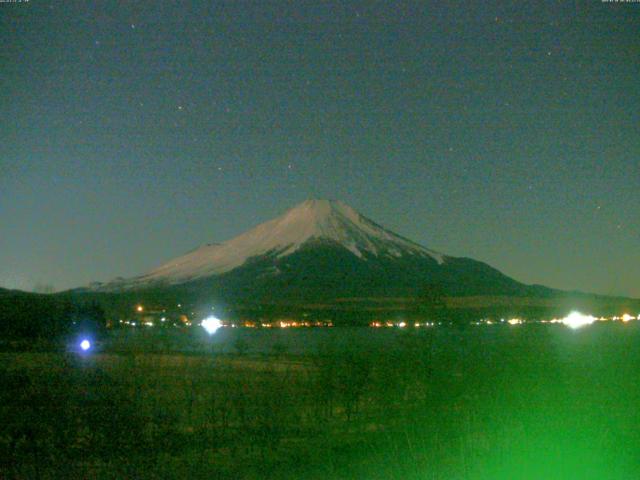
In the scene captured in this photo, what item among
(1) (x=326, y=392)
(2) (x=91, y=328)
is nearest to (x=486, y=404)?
(1) (x=326, y=392)

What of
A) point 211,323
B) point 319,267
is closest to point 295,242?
point 319,267

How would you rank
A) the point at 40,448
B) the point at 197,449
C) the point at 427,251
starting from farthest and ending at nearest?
the point at 427,251
the point at 197,449
the point at 40,448

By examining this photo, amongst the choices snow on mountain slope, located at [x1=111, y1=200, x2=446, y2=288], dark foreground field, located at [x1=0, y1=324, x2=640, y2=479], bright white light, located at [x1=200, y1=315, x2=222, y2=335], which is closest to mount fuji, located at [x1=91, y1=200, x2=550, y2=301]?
snow on mountain slope, located at [x1=111, y1=200, x2=446, y2=288]

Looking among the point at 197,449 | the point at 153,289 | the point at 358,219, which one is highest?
the point at 358,219

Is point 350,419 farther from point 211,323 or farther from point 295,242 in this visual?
point 295,242

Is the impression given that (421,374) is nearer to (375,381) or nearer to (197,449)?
(375,381)

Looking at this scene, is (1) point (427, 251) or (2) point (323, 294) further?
(1) point (427, 251)

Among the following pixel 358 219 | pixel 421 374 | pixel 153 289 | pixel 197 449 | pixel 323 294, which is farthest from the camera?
pixel 358 219
